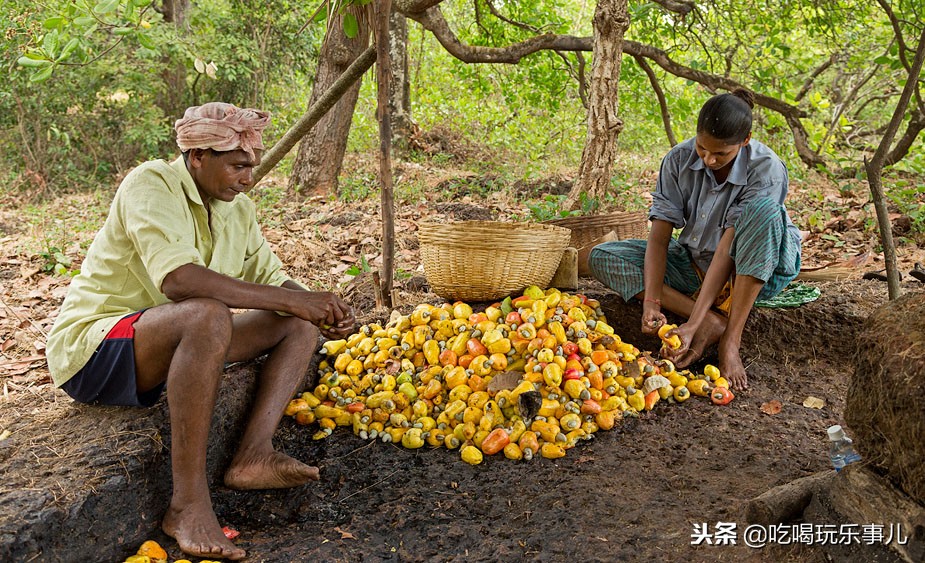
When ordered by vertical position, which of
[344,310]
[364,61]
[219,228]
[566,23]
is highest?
[566,23]

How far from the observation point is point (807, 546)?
175 cm

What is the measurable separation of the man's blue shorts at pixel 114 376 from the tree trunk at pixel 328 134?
4412 millimetres

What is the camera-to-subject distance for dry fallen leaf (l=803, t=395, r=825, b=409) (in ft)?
9.95

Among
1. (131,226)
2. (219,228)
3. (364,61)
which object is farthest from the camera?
(364,61)

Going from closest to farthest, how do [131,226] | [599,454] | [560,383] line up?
[131,226]
[599,454]
[560,383]

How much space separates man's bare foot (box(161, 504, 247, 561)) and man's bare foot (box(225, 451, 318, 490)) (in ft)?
0.93

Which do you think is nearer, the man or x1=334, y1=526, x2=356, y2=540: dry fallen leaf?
the man

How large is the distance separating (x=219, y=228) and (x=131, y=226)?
0.37 metres

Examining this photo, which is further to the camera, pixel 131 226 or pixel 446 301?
pixel 446 301

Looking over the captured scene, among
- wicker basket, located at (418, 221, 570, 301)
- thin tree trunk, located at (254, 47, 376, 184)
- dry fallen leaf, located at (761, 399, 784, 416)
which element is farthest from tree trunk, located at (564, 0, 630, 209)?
dry fallen leaf, located at (761, 399, 784, 416)

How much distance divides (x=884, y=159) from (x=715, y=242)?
77 centimetres

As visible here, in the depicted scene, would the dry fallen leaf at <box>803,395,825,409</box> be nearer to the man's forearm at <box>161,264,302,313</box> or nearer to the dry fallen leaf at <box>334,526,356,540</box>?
the dry fallen leaf at <box>334,526,356,540</box>

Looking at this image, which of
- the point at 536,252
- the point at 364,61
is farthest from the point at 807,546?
the point at 364,61

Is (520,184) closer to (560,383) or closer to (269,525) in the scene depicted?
(560,383)
